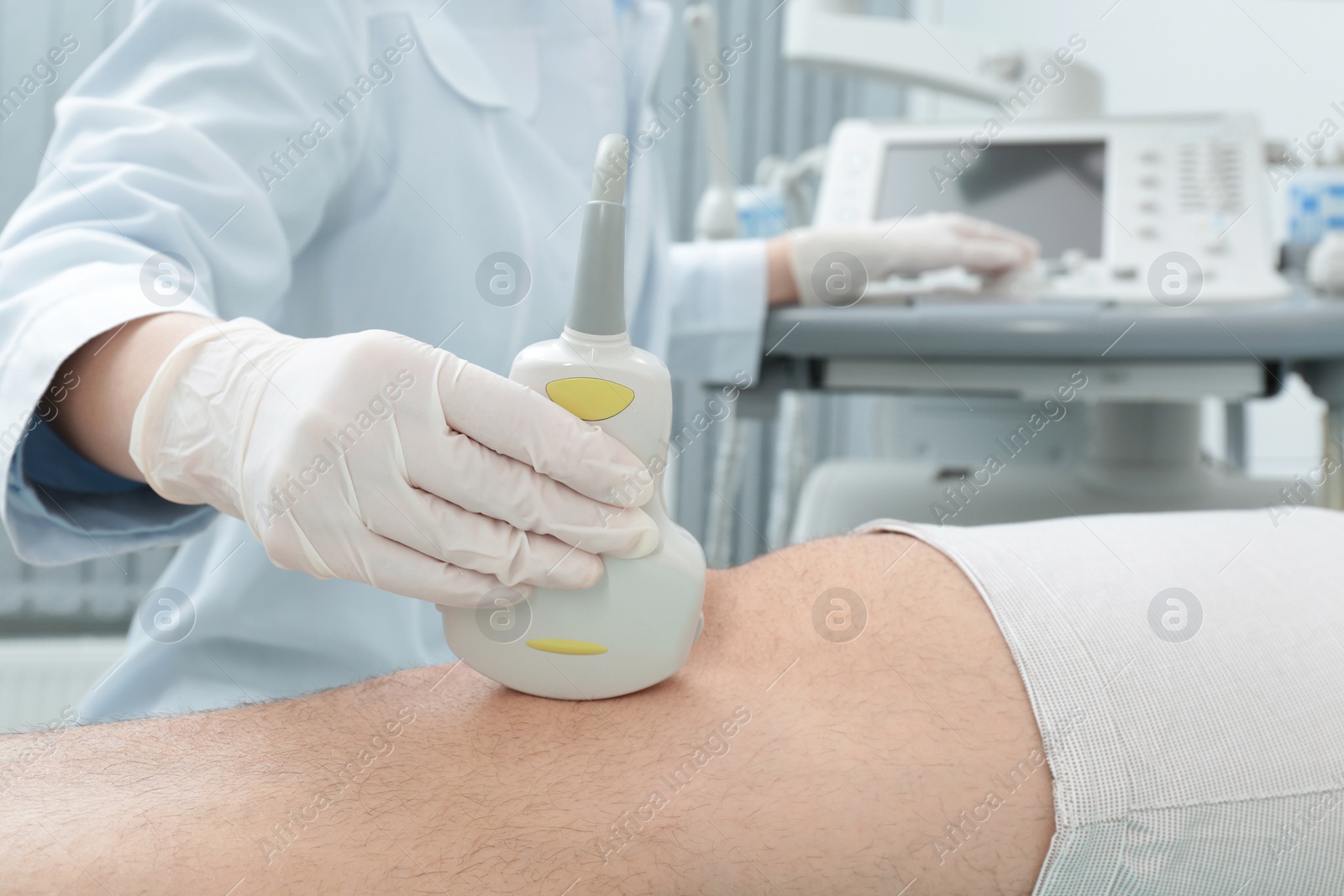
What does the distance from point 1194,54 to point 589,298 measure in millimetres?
1989

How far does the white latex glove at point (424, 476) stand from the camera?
0.49 meters

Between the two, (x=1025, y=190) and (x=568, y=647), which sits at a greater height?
(x=1025, y=190)

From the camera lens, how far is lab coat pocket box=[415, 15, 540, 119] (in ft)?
3.02

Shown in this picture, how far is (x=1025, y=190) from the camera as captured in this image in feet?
4.99

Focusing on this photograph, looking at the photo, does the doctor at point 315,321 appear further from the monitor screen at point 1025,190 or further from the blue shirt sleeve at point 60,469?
the monitor screen at point 1025,190

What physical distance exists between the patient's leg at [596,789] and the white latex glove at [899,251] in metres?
0.89

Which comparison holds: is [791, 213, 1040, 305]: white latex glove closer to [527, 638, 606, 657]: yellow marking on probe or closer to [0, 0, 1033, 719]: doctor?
[0, 0, 1033, 719]: doctor

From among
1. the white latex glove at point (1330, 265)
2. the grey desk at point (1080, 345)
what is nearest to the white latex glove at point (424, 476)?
the grey desk at point (1080, 345)

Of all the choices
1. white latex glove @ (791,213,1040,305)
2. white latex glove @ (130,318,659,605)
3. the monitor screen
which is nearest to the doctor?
white latex glove @ (130,318,659,605)

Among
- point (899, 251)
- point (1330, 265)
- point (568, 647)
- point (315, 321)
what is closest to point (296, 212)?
point (315, 321)

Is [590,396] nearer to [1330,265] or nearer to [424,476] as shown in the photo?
[424,476]

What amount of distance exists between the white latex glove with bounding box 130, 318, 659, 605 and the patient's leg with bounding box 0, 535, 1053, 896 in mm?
81

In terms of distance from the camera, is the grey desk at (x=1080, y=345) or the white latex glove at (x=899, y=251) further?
the white latex glove at (x=899, y=251)

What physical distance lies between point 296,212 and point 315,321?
0.14m
